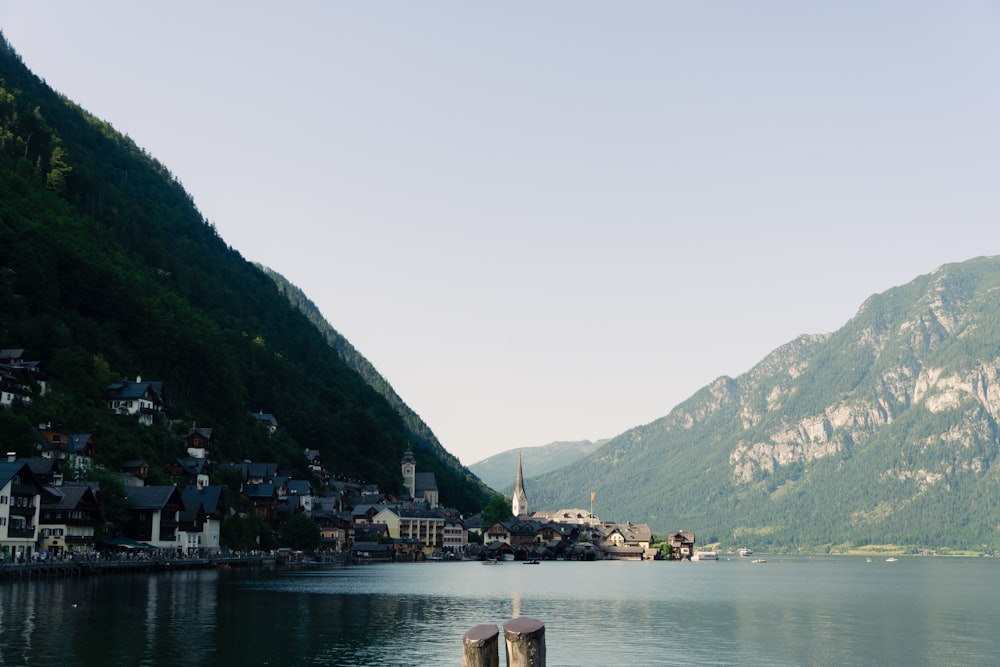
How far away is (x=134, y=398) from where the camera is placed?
519ft

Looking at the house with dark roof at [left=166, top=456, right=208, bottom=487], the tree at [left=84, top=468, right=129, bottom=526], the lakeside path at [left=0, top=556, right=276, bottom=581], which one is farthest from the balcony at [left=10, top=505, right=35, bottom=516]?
the house with dark roof at [left=166, top=456, right=208, bottom=487]

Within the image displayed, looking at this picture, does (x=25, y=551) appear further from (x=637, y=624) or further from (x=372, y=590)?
(x=637, y=624)

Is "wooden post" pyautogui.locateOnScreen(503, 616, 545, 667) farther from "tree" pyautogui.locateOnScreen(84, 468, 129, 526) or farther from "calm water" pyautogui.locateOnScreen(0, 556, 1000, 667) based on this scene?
"tree" pyautogui.locateOnScreen(84, 468, 129, 526)

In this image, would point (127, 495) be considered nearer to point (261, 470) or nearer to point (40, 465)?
point (40, 465)

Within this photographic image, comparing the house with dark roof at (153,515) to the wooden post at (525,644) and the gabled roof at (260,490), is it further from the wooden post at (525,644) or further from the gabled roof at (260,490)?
the wooden post at (525,644)

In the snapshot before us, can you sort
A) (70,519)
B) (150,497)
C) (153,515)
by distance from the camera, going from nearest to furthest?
(70,519) → (150,497) → (153,515)

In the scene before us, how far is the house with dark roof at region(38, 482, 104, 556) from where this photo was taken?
11350 cm

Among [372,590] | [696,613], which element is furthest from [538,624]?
[372,590]

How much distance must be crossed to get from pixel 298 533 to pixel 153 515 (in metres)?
49.0

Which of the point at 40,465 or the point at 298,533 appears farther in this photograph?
the point at 298,533

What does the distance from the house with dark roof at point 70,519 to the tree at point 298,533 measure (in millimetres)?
62283

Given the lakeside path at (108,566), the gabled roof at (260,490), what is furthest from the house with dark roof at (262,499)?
the lakeside path at (108,566)

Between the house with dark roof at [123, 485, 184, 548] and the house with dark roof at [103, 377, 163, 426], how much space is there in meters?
23.4

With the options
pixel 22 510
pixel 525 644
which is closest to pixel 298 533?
pixel 22 510
